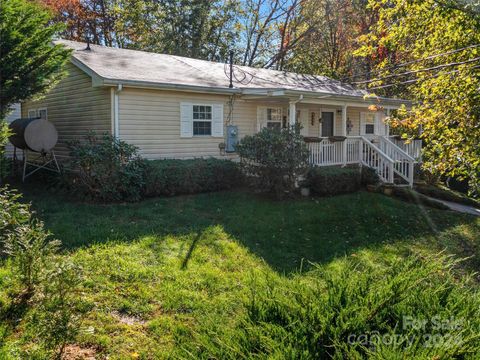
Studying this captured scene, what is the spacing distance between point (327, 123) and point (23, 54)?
37.4 feet

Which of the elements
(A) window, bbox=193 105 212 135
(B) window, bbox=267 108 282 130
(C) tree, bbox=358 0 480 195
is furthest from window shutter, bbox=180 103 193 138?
(C) tree, bbox=358 0 480 195

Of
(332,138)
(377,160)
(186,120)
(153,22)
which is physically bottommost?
(377,160)

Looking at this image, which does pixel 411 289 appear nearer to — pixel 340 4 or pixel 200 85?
pixel 200 85

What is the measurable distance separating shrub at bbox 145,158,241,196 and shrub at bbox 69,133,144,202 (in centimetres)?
36

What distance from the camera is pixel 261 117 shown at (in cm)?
1380

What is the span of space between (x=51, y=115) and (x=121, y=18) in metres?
14.2

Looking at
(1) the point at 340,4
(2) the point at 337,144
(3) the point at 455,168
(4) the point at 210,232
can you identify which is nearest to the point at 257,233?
(4) the point at 210,232

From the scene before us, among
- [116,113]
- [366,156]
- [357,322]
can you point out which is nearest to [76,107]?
[116,113]

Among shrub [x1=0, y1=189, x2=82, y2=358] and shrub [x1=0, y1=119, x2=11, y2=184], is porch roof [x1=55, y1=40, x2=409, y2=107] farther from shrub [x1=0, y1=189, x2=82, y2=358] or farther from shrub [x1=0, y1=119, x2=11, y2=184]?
shrub [x1=0, y1=189, x2=82, y2=358]

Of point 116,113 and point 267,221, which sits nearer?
point 267,221

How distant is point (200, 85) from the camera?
11406 millimetres

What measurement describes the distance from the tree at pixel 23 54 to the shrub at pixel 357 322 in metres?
7.71

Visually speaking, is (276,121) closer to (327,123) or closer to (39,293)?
(327,123)

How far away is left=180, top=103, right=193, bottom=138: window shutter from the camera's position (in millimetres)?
11625
